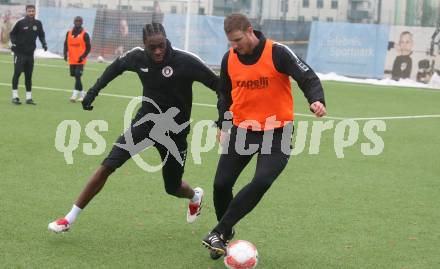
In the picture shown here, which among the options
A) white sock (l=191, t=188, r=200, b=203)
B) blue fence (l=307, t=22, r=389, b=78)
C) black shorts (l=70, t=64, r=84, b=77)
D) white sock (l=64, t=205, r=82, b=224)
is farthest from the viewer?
blue fence (l=307, t=22, r=389, b=78)

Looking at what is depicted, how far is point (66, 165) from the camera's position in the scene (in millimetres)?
10641

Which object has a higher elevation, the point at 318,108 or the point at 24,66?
the point at 318,108

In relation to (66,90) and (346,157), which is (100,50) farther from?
(346,157)

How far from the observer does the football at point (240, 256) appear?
6.13 meters

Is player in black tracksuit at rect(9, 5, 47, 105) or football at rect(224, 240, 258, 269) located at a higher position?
player in black tracksuit at rect(9, 5, 47, 105)

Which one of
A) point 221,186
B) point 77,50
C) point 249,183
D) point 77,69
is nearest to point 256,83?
point 249,183

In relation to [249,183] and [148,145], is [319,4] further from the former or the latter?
[249,183]

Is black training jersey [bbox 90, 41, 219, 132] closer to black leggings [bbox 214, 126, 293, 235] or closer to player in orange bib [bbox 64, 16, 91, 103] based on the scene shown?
black leggings [bbox 214, 126, 293, 235]

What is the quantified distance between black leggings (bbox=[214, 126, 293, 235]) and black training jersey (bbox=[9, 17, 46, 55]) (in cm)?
1178

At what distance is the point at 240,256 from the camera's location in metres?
6.13

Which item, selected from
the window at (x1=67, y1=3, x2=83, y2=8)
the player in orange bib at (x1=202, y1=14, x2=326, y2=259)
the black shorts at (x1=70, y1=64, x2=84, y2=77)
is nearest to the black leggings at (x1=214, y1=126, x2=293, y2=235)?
the player in orange bib at (x1=202, y1=14, x2=326, y2=259)

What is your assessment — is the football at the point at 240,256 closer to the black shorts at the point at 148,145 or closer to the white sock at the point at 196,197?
the black shorts at the point at 148,145

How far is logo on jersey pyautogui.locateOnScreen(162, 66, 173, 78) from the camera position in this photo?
7.24m

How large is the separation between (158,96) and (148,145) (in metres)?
0.45
